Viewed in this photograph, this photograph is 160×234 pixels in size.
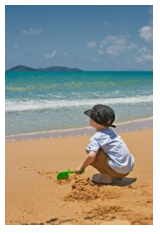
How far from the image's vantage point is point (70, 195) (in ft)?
10.5

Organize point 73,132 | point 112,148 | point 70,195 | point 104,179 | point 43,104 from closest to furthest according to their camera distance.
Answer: point 70,195 → point 112,148 → point 104,179 → point 73,132 → point 43,104

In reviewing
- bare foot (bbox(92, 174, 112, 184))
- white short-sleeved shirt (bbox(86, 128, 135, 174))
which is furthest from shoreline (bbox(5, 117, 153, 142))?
white short-sleeved shirt (bbox(86, 128, 135, 174))

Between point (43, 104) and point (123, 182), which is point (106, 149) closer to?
point (123, 182)

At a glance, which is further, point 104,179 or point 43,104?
point 43,104

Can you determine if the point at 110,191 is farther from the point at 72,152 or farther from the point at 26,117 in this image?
the point at 26,117

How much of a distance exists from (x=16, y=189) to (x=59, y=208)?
72 cm

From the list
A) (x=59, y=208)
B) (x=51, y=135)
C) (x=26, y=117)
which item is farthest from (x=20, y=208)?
(x=26, y=117)

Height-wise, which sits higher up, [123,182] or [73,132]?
[73,132]

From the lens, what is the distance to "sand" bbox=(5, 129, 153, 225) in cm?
278

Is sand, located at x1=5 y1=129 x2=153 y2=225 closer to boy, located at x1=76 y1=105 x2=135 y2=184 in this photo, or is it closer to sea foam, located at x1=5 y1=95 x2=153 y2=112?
boy, located at x1=76 y1=105 x2=135 y2=184

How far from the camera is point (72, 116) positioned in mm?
8875

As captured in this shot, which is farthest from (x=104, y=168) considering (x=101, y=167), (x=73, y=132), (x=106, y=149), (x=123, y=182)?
(x=73, y=132)

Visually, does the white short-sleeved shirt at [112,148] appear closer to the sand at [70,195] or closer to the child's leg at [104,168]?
the child's leg at [104,168]

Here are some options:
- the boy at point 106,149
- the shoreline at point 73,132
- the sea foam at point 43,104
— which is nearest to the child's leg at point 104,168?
the boy at point 106,149
